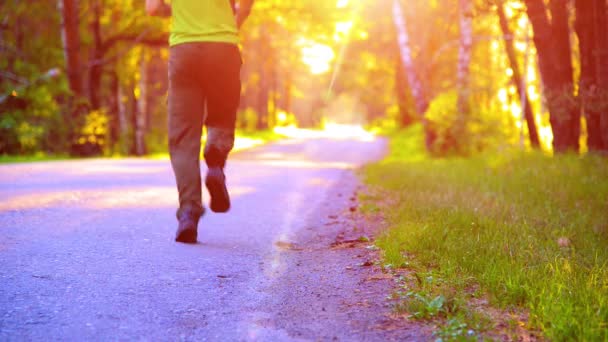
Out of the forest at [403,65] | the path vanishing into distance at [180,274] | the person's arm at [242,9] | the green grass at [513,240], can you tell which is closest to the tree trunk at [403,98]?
the forest at [403,65]

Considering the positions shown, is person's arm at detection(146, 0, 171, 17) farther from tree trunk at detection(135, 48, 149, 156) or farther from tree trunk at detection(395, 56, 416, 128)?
tree trunk at detection(395, 56, 416, 128)

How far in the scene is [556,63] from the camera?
1156cm

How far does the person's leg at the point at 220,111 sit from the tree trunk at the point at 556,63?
6.79m

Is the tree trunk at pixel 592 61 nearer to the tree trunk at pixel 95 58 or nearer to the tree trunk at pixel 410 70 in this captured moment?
the tree trunk at pixel 410 70

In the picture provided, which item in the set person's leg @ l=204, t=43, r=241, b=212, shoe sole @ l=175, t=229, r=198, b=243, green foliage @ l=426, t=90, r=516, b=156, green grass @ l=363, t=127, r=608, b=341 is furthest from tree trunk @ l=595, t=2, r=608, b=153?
green foliage @ l=426, t=90, r=516, b=156

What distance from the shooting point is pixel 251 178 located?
36.9 feet

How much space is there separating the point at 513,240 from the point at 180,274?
2.40 metres

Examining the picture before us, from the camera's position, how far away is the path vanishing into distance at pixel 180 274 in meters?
3.22

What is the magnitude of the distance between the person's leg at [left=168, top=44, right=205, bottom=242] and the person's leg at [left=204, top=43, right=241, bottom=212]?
0.33ft

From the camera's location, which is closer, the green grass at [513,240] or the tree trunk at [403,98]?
the green grass at [513,240]

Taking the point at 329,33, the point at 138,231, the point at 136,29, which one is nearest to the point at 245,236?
the point at 138,231

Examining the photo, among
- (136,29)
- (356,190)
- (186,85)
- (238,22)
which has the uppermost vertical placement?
(136,29)

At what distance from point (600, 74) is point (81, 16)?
55.8 feet

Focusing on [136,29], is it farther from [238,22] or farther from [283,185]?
[238,22]
